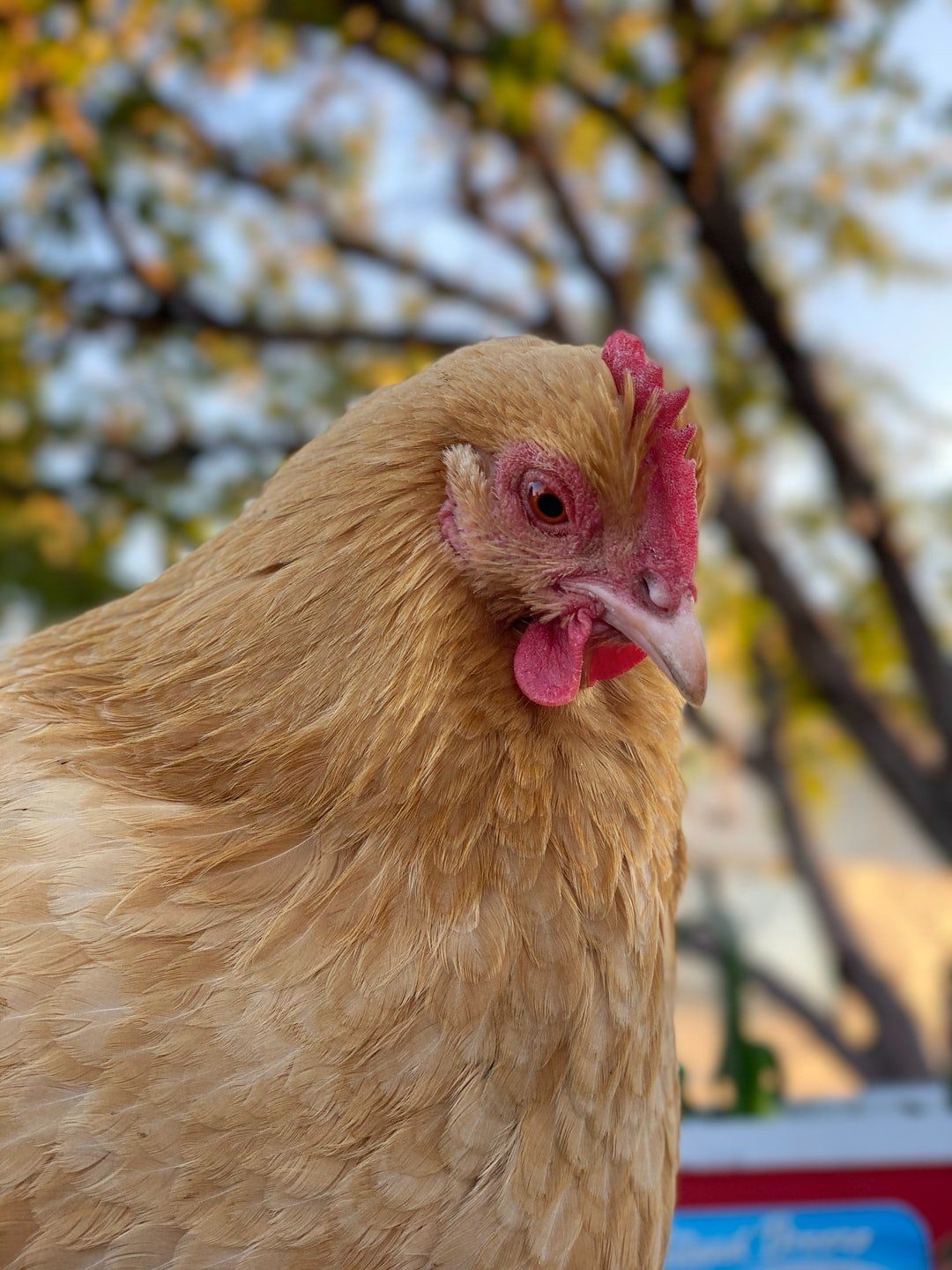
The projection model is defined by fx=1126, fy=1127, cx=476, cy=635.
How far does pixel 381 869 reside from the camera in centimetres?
128

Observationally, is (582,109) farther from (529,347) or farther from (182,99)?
(529,347)

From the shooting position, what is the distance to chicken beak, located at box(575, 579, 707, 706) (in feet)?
4.02

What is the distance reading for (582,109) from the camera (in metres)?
6.41

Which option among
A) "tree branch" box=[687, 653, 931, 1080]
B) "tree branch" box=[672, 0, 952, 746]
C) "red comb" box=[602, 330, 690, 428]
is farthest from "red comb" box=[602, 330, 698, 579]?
"tree branch" box=[687, 653, 931, 1080]

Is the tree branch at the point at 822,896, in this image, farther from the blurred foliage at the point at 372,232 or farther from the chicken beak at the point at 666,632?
the chicken beak at the point at 666,632

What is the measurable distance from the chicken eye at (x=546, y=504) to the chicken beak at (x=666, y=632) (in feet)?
0.26

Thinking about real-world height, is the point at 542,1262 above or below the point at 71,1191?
below

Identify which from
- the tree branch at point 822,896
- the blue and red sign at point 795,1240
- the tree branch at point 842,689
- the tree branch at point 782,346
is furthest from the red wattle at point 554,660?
the tree branch at point 822,896

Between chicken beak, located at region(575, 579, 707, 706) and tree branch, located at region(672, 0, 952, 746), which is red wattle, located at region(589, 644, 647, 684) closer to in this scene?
chicken beak, located at region(575, 579, 707, 706)

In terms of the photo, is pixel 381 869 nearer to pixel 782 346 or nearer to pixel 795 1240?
pixel 795 1240

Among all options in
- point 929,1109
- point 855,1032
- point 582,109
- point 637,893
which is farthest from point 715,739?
point 637,893

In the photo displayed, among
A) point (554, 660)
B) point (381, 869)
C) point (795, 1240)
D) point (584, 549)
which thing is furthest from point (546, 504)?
point (795, 1240)

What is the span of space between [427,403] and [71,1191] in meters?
0.93

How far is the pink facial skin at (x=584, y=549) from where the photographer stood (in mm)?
1283
